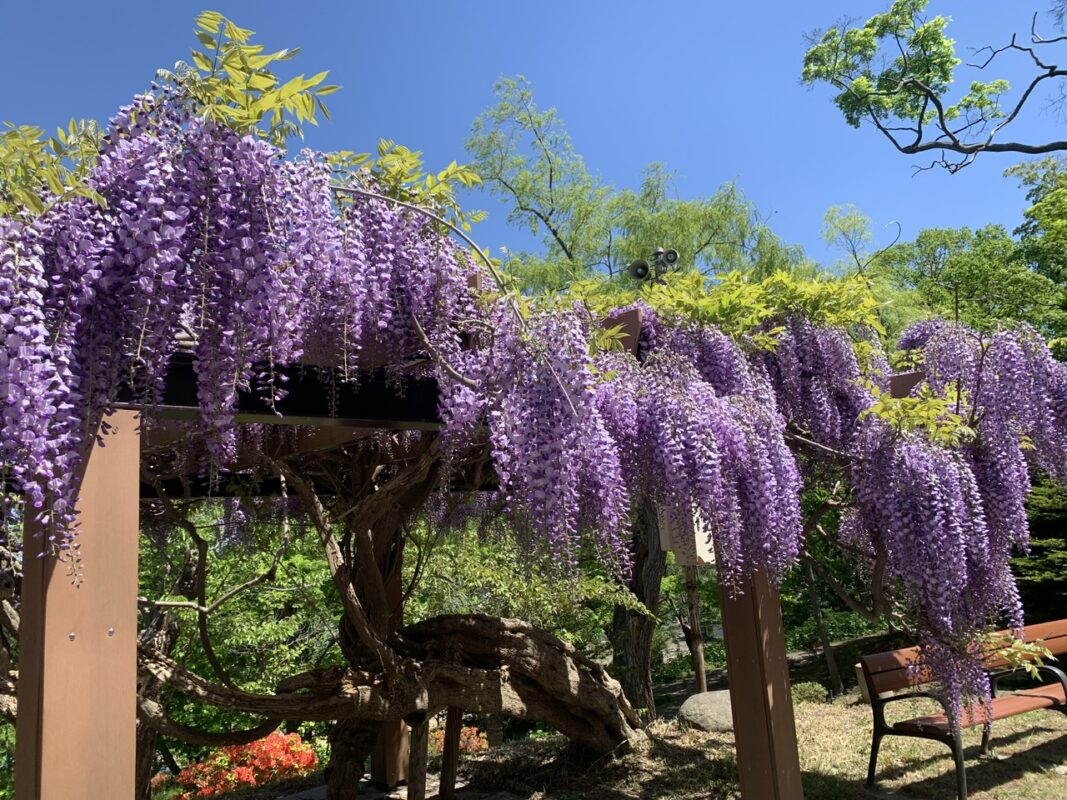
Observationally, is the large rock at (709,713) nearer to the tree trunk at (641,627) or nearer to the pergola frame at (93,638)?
the tree trunk at (641,627)

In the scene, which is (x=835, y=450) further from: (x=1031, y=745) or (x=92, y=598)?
(x=92, y=598)

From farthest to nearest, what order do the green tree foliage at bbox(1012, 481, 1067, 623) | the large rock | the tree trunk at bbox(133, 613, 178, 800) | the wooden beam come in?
1. the green tree foliage at bbox(1012, 481, 1067, 623)
2. the large rock
3. the tree trunk at bbox(133, 613, 178, 800)
4. the wooden beam

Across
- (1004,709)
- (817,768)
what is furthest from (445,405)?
(1004,709)

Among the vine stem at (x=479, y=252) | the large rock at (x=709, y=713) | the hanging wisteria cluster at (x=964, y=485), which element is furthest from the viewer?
the large rock at (x=709, y=713)

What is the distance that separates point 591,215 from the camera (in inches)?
472

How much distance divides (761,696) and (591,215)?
8.86 m

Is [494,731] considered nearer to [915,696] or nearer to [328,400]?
[915,696]

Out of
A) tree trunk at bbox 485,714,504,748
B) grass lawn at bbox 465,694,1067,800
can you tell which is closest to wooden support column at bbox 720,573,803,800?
grass lawn at bbox 465,694,1067,800

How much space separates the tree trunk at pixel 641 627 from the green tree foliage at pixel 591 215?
4.31 metres

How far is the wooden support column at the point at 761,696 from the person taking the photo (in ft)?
13.6

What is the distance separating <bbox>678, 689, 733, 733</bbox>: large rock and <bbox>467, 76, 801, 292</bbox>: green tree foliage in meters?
5.86

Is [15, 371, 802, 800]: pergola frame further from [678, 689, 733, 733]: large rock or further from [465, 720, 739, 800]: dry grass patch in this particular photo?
[678, 689, 733, 733]: large rock

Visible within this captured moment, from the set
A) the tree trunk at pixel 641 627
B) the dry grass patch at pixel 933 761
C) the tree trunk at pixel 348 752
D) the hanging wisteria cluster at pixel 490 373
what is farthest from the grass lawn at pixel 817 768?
the hanging wisteria cluster at pixel 490 373

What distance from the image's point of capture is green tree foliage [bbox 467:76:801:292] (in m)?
11.4
